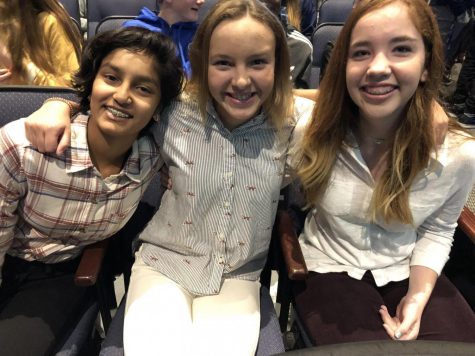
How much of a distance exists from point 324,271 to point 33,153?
0.84 m

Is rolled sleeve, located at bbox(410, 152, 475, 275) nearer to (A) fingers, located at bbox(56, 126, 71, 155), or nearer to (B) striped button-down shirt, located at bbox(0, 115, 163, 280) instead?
(B) striped button-down shirt, located at bbox(0, 115, 163, 280)

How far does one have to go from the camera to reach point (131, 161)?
1.14 meters

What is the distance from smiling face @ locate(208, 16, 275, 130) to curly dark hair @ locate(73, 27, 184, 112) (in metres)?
0.12

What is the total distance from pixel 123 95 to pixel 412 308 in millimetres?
917

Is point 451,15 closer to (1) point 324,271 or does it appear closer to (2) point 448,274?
(2) point 448,274

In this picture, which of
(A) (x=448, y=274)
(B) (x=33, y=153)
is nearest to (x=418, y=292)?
(A) (x=448, y=274)

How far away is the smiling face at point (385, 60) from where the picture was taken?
0.98 m

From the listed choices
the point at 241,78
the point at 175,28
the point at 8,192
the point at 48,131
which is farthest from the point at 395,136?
the point at 175,28

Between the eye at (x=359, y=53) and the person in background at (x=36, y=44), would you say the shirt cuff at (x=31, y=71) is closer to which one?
the person in background at (x=36, y=44)

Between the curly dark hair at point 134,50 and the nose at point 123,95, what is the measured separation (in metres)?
0.10

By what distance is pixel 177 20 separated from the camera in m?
1.83

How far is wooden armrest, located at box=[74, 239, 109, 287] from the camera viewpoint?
3.32 ft

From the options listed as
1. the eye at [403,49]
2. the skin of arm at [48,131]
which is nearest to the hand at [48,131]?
the skin of arm at [48,131]

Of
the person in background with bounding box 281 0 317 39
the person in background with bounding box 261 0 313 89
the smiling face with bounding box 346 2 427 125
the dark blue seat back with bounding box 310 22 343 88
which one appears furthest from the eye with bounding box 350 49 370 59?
the person in background with bounding box 281 0 317 39
